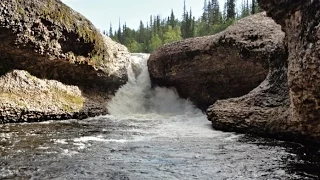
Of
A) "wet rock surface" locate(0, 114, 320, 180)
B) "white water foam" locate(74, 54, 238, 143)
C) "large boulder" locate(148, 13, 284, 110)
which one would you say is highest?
"large boulder" locate(148, 13, 284, 110)

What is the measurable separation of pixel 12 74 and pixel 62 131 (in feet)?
16.4

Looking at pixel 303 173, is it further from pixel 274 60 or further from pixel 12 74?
pixel 12 74

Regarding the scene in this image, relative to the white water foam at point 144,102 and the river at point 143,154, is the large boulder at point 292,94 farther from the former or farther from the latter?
the white water foam at point 144,102

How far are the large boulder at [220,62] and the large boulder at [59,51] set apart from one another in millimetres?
3672

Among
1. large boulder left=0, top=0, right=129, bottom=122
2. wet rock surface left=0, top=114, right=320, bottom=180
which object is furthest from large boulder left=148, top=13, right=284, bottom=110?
wet rock surface left=0, top=114, right=320, bottom=180

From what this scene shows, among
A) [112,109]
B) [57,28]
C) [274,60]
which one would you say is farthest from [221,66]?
[57,28]

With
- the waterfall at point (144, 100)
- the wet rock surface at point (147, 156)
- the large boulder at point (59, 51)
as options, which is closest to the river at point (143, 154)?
the wet rock surface at point (147, 156)

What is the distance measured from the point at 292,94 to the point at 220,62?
9320 mm

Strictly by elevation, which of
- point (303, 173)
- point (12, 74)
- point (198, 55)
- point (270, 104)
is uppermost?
point (198, 55)

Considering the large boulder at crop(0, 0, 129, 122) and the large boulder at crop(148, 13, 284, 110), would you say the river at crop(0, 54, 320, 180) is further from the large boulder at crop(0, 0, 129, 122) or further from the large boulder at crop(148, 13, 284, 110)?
the large boulder at crop(148, 13, 284, 110)

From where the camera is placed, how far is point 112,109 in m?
20.1

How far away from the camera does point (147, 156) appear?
8.15 m

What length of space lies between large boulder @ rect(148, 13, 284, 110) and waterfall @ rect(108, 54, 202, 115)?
0.57 metres

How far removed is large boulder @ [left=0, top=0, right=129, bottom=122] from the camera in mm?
14805
